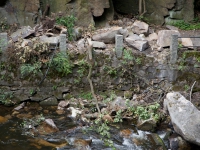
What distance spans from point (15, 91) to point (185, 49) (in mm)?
5971

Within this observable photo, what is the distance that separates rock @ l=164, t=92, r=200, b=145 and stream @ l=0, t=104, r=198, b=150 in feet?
2.12

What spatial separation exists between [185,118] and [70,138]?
3.03 metres

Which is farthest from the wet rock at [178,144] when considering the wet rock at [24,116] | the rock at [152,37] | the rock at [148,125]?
the rock at [152,37]

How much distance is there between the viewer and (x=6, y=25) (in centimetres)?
1201

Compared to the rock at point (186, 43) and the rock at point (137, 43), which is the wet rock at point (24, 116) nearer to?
the rock at point (137, 43)

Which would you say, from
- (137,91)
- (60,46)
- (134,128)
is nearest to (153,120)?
(134,128)

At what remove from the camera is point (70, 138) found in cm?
804

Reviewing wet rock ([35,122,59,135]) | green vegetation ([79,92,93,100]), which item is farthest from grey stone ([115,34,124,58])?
wet rock ([35,122,59,135])

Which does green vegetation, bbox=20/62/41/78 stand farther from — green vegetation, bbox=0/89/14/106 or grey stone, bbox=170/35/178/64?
grey stone, bbox=170/35/178/64

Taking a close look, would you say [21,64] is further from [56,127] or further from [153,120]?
[153,120]

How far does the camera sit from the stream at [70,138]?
7.65m

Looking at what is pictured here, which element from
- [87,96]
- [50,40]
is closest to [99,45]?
[50,40]

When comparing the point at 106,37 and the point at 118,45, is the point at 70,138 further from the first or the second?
the point at 106,37

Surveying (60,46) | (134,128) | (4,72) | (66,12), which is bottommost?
(134,128)
